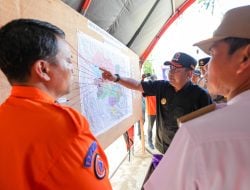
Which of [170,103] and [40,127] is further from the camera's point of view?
[170,103]

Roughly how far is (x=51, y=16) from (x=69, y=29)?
19 centimetres

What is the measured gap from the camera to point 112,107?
203 cm

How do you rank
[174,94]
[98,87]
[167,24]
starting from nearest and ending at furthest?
[98,87]
[174,94]
[167,24]

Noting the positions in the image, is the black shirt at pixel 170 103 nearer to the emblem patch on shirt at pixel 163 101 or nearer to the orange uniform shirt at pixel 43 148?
the emblem patch on shirt at pixel 163 101

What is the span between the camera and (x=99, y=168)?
2.16ft

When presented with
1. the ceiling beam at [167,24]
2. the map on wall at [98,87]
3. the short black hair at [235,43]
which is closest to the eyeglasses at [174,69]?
the map on wall at [98,87]

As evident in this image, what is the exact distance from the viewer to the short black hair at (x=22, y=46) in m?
0.64

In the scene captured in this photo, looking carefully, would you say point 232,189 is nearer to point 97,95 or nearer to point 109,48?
point 97,95

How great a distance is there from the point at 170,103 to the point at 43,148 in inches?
60.8

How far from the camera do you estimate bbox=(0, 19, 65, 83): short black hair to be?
0.64 m

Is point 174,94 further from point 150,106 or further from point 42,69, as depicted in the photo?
point 150,106

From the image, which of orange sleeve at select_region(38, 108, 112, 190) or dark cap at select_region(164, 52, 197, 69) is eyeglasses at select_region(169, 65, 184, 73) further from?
orange sleeve at select_region(38, 108, 112, 190)

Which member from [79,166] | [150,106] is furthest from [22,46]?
[150,106]

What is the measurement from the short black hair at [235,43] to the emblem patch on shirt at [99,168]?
0.45 meters
